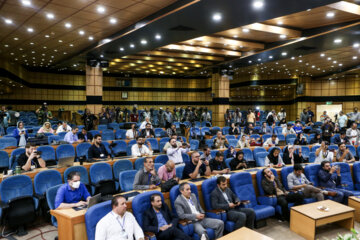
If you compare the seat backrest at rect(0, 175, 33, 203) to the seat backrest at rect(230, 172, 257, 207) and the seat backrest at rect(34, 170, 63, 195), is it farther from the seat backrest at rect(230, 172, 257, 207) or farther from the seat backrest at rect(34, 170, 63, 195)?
the seat backrest at rect(230, 172, 257, 207)

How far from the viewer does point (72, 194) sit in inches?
151

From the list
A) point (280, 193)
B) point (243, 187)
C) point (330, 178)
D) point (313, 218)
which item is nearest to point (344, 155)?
point (330, 178)

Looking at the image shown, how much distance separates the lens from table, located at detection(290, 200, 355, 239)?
4068 mm

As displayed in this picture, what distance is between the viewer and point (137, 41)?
930 cm

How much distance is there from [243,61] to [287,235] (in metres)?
10.5

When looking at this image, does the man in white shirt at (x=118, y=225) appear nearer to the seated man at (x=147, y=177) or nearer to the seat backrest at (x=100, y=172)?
the seated man at (x=147, y=177)

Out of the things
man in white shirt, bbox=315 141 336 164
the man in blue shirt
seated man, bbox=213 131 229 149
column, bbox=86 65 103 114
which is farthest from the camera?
column, bbox=86 65 103 114

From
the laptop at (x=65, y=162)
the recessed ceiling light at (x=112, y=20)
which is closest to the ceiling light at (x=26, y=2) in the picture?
the recessed ceiling light at (x=112, y=20)

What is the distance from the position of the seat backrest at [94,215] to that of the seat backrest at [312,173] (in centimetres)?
449

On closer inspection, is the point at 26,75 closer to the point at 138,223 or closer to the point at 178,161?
the point at 178,161

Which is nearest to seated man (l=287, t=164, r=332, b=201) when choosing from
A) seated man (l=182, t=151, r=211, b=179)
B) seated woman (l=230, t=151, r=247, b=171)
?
seated woman (l=230, t=151, r=247, b=171)

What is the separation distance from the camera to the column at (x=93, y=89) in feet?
43.4

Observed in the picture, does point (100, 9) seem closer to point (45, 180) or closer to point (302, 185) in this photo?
point (45, 180)

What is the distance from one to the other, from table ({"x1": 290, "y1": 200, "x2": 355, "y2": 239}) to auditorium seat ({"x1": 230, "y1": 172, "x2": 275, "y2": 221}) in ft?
1.37
